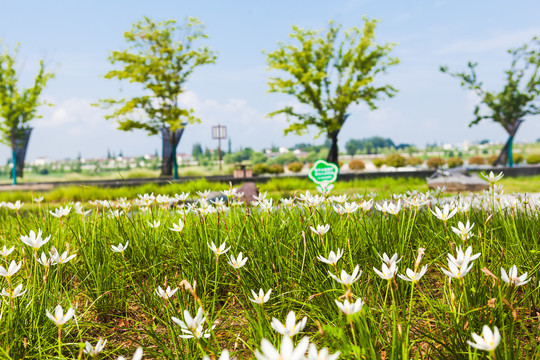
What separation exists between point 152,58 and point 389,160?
60.4 ft

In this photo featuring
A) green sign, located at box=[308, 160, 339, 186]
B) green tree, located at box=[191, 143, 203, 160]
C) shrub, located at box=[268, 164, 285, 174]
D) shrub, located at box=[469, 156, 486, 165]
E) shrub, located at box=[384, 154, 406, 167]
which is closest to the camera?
green sign, located at box=[308, 160, 339, 186]

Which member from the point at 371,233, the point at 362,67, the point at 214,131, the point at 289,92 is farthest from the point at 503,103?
the point at 371,233

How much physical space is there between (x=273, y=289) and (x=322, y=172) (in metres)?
6.02

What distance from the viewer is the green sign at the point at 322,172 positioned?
823 cm

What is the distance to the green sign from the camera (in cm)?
823

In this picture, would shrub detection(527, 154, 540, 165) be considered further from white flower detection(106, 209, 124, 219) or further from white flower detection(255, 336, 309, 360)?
white flower detection(255, 336, 309, 360)

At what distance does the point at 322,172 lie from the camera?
8.30 metres

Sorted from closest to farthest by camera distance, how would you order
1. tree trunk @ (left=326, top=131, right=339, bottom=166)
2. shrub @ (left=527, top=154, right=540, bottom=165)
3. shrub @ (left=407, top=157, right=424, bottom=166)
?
tree trunk @ (left=326, top=131, right=339, bottom=166) → shrub @ (left=527, top=154, right=540, bottom=165) → shrub @ (left=407, top=157, right=424, bottom=166)

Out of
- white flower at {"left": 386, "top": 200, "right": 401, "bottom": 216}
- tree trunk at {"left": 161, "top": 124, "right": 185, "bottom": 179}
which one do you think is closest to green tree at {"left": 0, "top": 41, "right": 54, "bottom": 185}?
tree trunk at {"left": 161, "top": 124, "right": 185, "bottom": 179}

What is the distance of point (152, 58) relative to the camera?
23859 mm

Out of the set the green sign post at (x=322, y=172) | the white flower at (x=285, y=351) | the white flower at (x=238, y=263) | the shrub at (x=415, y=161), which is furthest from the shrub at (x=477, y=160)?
the white flower at (x=285, y=351)

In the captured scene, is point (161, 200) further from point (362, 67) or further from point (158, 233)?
point (362, 67)

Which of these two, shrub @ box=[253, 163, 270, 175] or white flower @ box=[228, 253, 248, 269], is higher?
white flower @ box=[228, 253, 248, 269]

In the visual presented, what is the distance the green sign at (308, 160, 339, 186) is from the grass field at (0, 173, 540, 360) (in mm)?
4599
